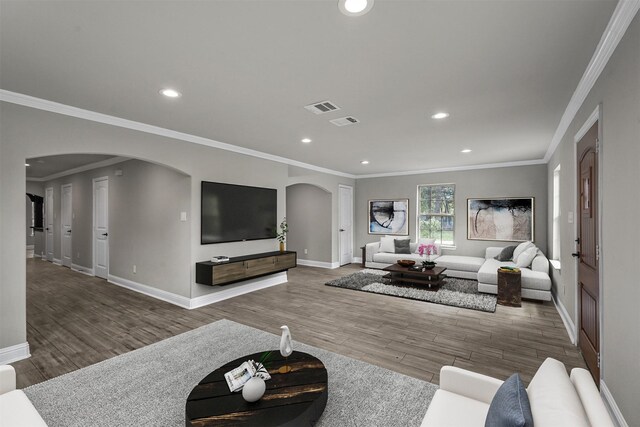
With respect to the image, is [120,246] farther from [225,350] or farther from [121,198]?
[225,350]

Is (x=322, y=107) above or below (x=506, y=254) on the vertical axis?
above

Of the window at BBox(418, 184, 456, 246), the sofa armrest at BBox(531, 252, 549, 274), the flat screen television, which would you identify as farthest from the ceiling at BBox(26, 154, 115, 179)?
the sofa armrest at BBox(531, 252, 549, 274)

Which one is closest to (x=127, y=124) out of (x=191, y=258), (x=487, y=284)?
(x=191, y=258)

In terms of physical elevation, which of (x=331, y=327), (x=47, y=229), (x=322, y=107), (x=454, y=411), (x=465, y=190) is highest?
(x=322, y=107)

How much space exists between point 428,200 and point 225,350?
6.15 metres

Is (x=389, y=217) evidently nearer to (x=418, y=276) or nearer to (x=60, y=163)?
(x=418, y=276)

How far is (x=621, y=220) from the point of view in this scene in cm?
183

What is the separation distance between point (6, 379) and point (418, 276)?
18.0 feet

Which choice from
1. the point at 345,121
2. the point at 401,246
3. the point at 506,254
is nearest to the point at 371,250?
the point at 401,246

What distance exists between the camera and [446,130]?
4.11 meters

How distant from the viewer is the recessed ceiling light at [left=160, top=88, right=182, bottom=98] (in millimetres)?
2814

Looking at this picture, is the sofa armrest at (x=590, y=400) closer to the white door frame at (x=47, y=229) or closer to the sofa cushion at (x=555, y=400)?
the sofa cushion at (x=555, y=400)

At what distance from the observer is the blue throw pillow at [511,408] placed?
→ 0.98m

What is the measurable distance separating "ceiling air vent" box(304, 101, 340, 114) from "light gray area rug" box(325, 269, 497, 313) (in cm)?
326
